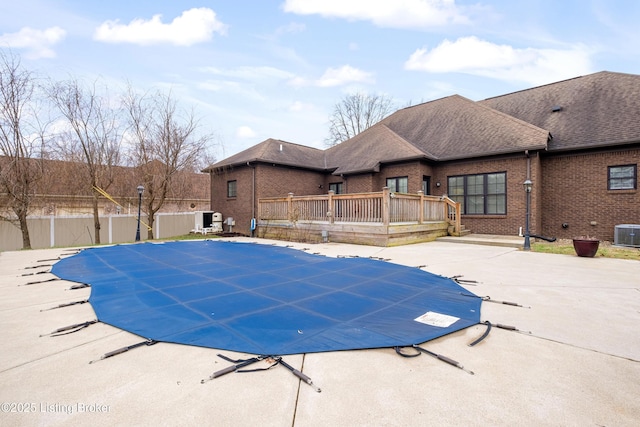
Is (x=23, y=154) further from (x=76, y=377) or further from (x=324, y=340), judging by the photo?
(x=324, y=340)

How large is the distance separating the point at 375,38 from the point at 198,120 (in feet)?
32.2

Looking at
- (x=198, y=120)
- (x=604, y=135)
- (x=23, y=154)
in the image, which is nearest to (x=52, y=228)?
(x=23, y=154)

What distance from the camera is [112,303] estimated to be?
405 cm

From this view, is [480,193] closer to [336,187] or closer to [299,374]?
[336,187]

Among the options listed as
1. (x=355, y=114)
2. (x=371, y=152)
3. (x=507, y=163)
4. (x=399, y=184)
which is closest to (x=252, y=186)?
(x=371, y=152)

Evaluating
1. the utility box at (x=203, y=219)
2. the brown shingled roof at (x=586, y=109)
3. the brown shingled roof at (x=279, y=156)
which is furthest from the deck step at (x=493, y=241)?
the utility box at (x=203, y=219)

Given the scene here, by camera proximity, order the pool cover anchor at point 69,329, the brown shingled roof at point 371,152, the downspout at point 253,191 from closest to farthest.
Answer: the pool cover anchor at point 69,329 < the brown shingled roof at point 371,152 < the downspout at point 253,191

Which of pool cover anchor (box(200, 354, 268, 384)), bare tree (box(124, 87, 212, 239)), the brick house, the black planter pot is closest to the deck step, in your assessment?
the brick house

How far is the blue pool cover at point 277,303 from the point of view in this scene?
116 inches

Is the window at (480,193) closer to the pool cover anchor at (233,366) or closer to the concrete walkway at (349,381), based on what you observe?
the concrete walkway at (349,381)

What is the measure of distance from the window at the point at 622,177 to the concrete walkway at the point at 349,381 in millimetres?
9276

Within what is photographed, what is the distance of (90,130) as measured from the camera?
1389cm

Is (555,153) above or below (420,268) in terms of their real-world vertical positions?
above

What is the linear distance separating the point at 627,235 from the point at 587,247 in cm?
335
